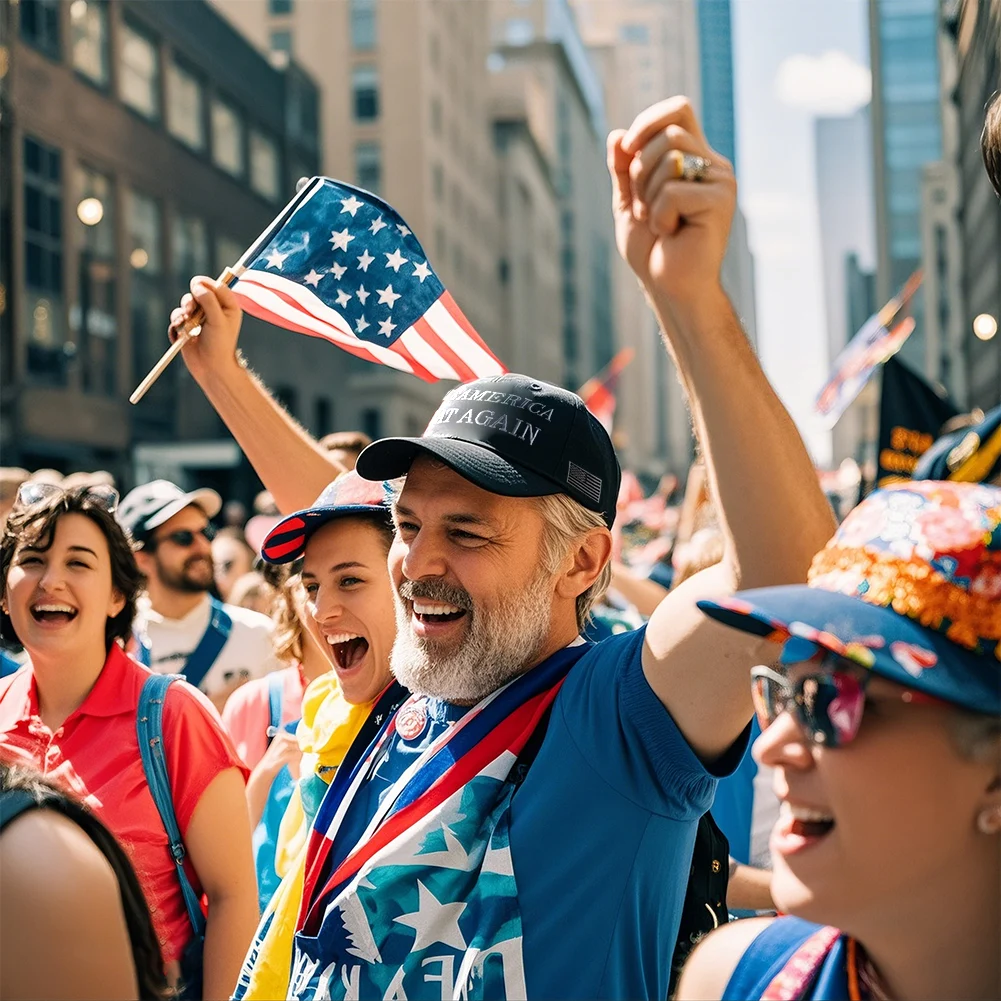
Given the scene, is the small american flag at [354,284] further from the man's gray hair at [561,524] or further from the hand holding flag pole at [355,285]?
the man's gray hair at [561,524]

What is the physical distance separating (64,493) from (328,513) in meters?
1.02

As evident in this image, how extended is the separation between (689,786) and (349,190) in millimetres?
2853

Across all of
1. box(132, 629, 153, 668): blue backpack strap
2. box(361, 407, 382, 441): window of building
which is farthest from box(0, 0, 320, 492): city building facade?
box(132, 629, 153, 668): blue backpack strap

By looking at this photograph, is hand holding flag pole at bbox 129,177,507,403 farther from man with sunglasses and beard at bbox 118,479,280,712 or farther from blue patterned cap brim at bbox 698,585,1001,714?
blue patterned cap brim at bbox 698,585,1001,714

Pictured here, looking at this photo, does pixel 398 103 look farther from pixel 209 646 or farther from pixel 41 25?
pixel 209 646

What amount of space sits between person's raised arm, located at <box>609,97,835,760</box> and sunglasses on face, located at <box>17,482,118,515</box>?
2.36m

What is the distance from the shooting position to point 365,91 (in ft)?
203

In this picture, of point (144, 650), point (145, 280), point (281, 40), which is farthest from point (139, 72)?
point (281, 40)

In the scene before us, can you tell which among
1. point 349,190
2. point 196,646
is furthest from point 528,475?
point 196,646

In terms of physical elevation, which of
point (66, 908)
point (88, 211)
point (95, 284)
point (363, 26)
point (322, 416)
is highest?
point (363, 26)

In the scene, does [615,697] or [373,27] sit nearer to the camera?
[615,697]

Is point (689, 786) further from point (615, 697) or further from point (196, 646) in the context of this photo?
point (196, 646)

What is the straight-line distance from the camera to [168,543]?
6.22 meters

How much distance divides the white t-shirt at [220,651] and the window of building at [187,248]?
28734 mm
